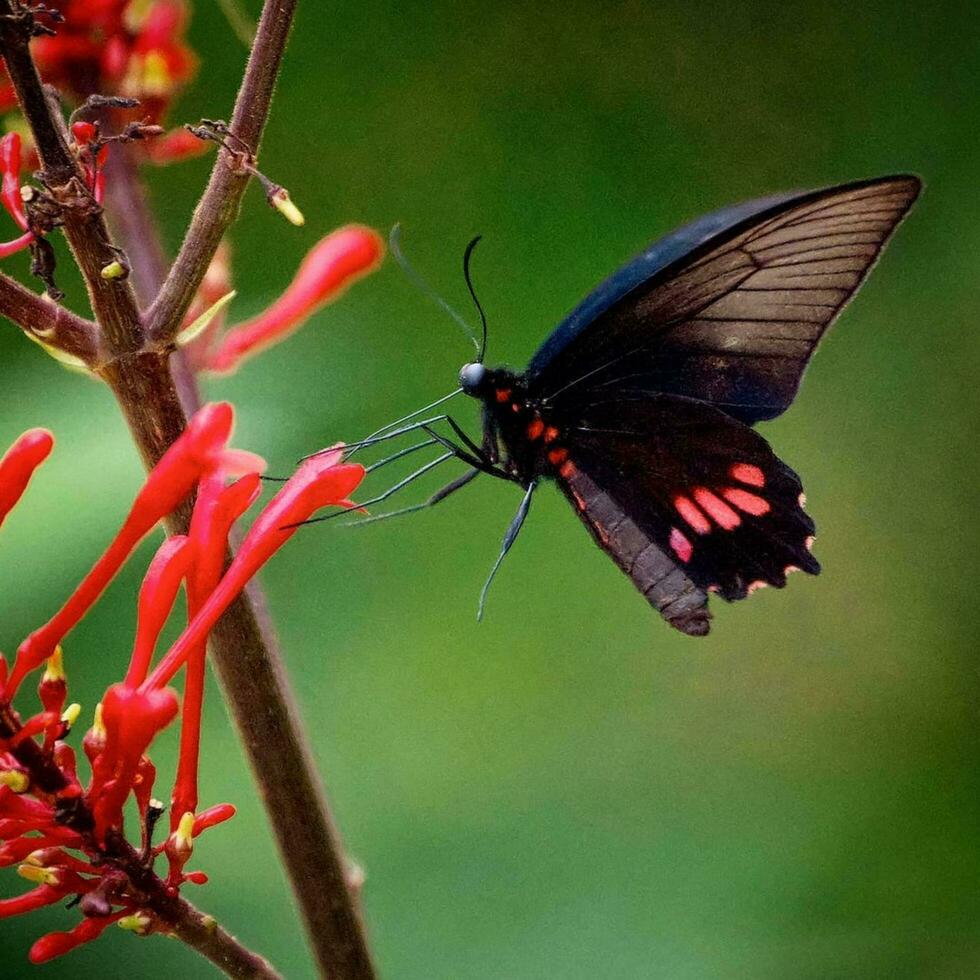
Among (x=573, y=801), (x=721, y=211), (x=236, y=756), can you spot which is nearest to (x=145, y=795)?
(x=721, y=211)

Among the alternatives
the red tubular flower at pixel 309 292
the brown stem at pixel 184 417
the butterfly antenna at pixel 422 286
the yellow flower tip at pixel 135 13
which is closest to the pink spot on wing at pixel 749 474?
the butterfly antenna at pixel 422 286

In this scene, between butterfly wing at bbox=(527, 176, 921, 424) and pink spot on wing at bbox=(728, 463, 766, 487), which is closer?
butterfly wing at bbox=(527, 176, 921, 424)

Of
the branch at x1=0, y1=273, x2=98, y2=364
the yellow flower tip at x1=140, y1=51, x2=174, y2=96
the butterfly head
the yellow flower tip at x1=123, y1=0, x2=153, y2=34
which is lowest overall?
the branch at x1=0, y1=273, x2=98, y2=364

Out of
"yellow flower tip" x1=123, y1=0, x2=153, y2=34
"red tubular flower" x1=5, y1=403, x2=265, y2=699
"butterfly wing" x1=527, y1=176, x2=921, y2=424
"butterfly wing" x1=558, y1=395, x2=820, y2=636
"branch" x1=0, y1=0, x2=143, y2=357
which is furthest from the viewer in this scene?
"yellow flower tip" x1=123, y1=0, x2=153, y2=34

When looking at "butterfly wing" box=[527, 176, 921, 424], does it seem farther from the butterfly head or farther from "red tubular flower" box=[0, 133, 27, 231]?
"red tubular flower" box=[0, 133, 27, 231]

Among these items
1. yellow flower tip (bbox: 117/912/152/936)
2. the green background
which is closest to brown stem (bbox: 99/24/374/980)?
yellow flower tip (bbox: 117/912/152/936)

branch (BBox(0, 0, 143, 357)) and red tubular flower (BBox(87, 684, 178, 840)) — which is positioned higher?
branch (BBox(0, 0, 143, 357))

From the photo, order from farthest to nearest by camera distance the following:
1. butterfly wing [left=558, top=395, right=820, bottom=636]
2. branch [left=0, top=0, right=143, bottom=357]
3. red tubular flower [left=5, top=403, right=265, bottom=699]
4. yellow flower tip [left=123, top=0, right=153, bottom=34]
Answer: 1. yellow flower tip [left=123, top=0, right=153, bottom=34]
2. butterfly wing [left=558, top=395, right=820, bottom=636]
3. red tubular flower [left=5, top=403, right=265, bottom=699]
4. branch [left=0, top=0, right=143, bottom=357]

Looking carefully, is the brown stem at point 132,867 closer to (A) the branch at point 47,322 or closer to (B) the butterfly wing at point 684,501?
(A) the branch at point 47,322
